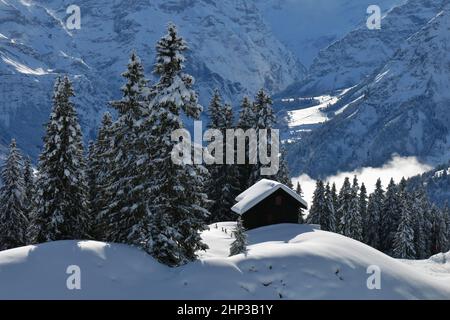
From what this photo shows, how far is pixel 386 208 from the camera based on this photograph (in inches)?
3927

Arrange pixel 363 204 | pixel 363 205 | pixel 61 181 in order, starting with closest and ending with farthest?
1. pixel 61 181
2. pixel 363 205
3. pixel 363 204

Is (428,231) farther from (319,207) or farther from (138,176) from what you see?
(138,176)

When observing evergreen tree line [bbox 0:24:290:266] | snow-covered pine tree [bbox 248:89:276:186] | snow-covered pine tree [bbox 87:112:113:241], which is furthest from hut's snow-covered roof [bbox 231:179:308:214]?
evergreen tree line [bbox 0:24:290:266]

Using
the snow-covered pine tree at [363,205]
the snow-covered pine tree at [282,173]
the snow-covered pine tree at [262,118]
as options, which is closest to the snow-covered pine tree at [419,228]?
the snow-covered pine tree at [363,205]

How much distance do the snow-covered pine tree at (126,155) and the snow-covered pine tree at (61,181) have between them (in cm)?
286

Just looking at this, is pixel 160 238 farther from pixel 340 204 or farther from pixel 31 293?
pixel 340 204

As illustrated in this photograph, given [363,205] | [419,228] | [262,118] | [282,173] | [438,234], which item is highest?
[262,118]

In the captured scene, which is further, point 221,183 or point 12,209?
point 221,183

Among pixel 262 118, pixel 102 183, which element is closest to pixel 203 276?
pixel 102 183

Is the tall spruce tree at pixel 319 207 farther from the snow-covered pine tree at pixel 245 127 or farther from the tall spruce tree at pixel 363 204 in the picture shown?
the tall spruce tree at pixel 363 204

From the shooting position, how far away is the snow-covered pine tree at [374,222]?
9906 centimetres

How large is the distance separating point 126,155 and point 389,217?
217 ft

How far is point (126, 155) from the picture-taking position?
4078 centimetres
